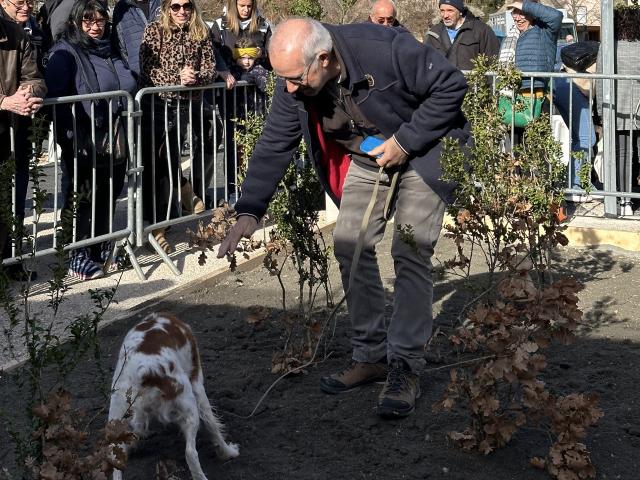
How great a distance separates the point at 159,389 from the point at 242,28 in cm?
562

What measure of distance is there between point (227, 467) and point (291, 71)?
1.77 meters

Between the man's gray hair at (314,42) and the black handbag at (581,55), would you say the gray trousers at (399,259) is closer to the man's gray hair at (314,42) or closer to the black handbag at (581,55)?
the man's gray hair at (314,42)

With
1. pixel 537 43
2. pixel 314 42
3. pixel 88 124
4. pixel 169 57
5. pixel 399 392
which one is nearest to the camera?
pixel 314 42

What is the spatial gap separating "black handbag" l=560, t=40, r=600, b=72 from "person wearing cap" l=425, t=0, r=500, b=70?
668 mm

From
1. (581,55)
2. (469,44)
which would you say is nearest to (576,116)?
(581,55)

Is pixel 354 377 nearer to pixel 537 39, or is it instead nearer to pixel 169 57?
pixel 169 57

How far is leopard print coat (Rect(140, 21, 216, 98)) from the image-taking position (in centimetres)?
849

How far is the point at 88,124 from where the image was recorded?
25.5 feet

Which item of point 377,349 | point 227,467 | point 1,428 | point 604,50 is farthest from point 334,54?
point 604,50

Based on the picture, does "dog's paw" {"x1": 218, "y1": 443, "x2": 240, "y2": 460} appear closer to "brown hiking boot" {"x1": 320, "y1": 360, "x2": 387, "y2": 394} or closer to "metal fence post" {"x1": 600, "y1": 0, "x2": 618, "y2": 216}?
"brown hiking boot" {"x1": 320, "y1": 360, "x2": 387, "y2": 394}

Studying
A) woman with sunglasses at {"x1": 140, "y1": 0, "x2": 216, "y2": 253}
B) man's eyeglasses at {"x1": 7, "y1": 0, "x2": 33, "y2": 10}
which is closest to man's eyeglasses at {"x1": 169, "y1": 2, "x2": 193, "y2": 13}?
woman with sunglasses at {"x1": 140, "y1": 0, "x2": 216, "y2": 253}

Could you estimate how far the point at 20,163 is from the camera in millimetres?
7605

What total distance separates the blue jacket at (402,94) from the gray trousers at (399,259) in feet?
0.45

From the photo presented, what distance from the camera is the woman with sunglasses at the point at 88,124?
772 centimetres
